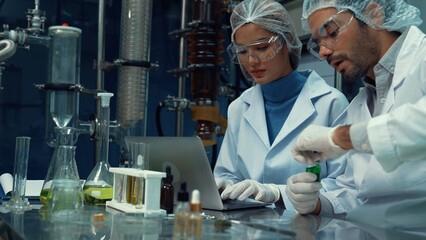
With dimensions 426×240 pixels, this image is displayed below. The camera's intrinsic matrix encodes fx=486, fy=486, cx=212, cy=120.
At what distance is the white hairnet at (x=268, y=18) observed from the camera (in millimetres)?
1872

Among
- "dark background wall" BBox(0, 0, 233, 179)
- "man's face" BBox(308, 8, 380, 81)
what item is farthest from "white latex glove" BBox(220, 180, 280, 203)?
"dark background wall" BBox(0, 0, 233, 179)

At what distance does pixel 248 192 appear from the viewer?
146cm

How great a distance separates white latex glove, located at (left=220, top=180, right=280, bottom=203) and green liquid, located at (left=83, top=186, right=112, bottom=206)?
1.17 ft

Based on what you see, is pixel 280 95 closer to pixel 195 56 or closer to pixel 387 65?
pixel 387 65

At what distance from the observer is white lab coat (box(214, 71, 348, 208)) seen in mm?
1815

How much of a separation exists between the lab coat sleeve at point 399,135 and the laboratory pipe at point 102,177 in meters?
0.73

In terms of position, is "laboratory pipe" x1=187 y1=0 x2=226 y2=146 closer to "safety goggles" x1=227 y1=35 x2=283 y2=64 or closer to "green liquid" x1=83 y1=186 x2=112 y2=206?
"safety goggles" x1=227 y1=35 x2=283 y2=64

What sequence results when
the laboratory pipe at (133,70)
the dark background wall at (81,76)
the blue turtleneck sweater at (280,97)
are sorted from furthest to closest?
1. the dark background wall at (81,76)
2. the laboratory pipe at (133,70)
3. the blue turtleneck sweater at (280,97)

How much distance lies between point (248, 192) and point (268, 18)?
0.75m

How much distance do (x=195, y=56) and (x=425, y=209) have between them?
1609 millimetres

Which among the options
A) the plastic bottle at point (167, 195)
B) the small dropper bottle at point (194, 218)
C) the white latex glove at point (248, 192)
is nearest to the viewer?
the small dropper bottle at point (194, 218)

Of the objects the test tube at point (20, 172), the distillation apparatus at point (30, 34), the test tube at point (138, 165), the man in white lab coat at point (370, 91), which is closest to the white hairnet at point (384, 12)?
the man in white lab coat at point (370, 91)

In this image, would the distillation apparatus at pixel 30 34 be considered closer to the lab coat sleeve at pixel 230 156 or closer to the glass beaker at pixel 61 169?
the glass beaker at pixel 61 169

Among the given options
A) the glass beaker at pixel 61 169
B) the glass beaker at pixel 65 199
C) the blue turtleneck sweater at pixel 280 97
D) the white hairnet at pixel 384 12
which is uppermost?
the white hairnet at pixel 384 12
